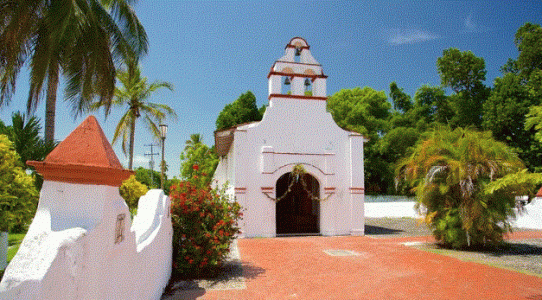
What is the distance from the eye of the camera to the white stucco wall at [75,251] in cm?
196

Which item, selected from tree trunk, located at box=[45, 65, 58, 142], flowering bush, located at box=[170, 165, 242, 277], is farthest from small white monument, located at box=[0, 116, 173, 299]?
tree trunk, located at box=[45, 65, 58, 142]

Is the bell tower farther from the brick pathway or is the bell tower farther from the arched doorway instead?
the brick pathway

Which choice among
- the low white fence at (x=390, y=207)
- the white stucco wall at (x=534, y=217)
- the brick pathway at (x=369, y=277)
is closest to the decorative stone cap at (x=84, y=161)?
the brick pathway at (x=369, y=277)

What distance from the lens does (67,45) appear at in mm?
10555

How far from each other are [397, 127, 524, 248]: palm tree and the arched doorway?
215 inches

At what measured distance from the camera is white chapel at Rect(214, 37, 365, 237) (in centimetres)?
1383

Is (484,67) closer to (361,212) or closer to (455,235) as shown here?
(361,212)

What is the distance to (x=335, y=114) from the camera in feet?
105

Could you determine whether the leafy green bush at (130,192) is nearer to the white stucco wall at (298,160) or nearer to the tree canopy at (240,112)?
the white stucco wall at (298,160)

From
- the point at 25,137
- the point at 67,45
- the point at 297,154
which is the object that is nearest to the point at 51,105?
the point at 67,45

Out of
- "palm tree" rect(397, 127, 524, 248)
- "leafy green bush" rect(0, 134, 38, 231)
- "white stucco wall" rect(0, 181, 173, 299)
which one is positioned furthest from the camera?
"palm tree" rect(397, 127, 524, 248)

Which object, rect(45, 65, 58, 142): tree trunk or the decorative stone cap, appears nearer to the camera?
the decorative stone cap

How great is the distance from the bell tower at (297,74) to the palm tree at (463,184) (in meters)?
5.50

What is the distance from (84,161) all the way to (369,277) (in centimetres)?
617
